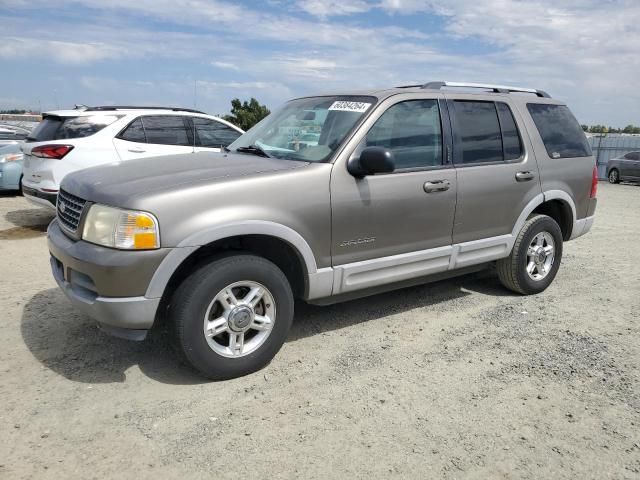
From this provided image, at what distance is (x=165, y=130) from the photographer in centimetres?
822

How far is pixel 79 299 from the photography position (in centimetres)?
338

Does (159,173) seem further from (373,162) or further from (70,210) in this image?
(373,162)

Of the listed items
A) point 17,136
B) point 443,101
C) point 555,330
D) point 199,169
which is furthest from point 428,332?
point 17,136

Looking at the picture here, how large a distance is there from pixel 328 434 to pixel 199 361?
94 cm

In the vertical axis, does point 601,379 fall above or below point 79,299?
below

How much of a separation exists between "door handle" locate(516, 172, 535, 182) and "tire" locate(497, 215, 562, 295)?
1.38 feet

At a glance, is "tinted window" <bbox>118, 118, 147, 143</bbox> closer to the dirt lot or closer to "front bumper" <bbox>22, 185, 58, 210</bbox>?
"front bumper" <bbox>22, 185, 58, 210</bbox>

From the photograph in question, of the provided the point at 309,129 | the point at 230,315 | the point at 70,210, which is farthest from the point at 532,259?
the point at 70,210

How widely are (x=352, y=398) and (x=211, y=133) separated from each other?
243 inches

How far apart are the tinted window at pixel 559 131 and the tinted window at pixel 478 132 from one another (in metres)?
0.60

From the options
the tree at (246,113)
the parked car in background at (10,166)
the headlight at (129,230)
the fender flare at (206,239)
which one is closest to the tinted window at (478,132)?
the fender flare at (206,239)

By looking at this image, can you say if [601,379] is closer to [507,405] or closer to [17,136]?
[507,405]

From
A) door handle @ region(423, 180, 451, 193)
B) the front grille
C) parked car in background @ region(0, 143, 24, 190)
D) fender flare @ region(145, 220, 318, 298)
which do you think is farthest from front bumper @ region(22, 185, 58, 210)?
door handle @ region(423, 180, 451, 193)

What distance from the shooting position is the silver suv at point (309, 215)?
10.7 feet
